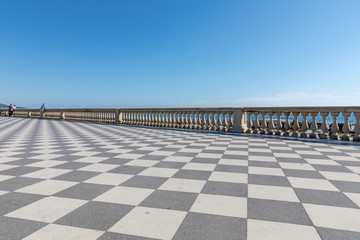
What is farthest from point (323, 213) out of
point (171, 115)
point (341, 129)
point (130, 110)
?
point (130, 110)

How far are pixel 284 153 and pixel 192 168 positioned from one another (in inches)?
93.8

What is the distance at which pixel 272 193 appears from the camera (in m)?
2.37

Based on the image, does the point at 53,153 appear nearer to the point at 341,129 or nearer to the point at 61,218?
the point at 61,218

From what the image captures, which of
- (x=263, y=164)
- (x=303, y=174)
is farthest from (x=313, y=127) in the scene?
(x=303, y=174)

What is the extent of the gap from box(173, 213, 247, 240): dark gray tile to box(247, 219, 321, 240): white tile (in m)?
0.06

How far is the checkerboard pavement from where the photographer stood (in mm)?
1613

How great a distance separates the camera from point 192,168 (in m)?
3.39

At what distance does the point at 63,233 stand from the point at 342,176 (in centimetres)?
334

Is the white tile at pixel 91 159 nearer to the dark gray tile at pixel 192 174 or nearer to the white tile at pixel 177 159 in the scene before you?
the white tile at pixel 177 159

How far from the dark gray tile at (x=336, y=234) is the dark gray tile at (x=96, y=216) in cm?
151

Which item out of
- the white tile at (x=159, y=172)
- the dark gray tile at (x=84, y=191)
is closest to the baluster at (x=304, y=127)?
the white tile at (x=159, y=172)

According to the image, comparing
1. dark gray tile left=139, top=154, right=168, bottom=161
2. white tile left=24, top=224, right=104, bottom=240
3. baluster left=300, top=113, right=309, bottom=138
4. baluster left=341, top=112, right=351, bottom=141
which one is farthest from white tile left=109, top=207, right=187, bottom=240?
baluster left=341, top=112, right=351, bottom=141

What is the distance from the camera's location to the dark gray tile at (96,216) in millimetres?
1696

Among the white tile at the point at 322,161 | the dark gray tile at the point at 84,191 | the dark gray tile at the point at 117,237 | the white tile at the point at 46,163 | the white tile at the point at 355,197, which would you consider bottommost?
the white tile at the point at 355,197
